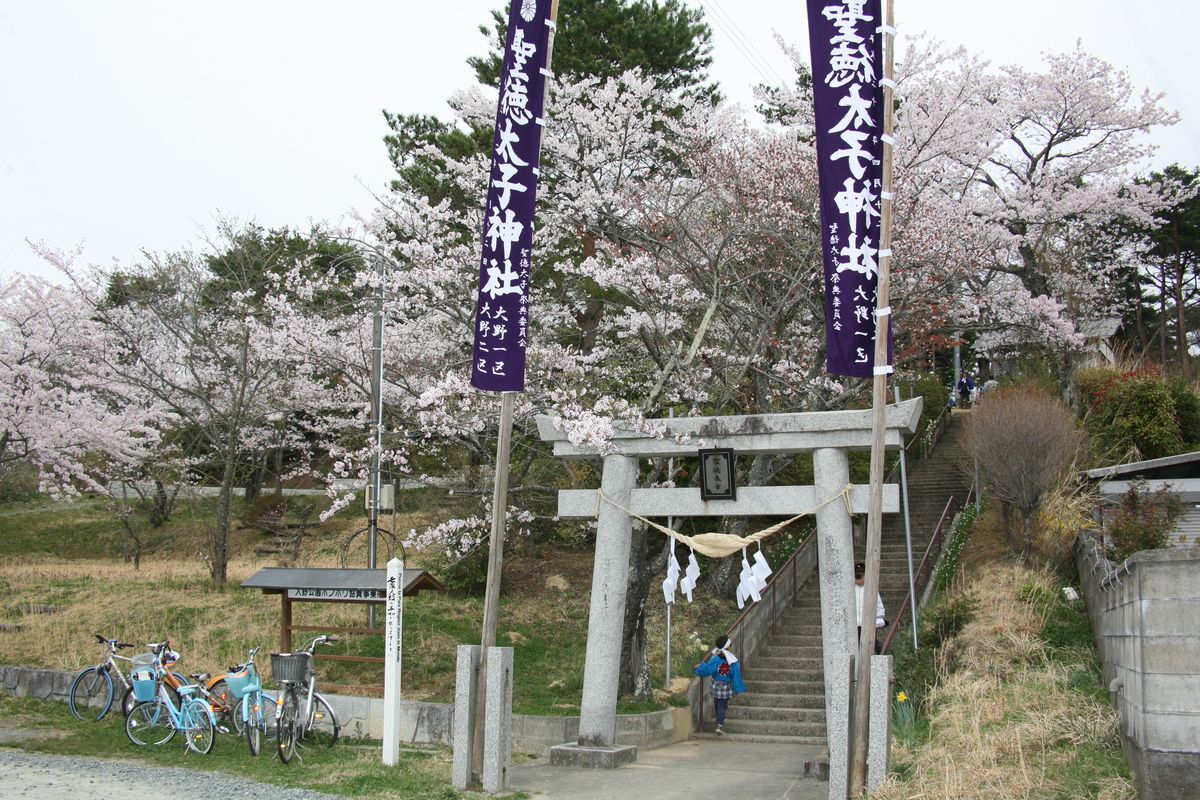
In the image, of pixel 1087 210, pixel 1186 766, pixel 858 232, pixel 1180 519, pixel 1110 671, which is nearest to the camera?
pixel 1186 766

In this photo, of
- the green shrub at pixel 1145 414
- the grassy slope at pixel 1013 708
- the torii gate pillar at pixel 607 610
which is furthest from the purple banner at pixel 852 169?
the green shrub at pixel 1145 414

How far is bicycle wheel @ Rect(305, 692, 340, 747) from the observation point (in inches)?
477

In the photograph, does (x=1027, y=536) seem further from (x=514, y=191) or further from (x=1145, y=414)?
(x=514, y=191)

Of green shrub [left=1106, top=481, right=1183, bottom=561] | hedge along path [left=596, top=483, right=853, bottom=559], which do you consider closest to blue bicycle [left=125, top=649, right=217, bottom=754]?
hedge along path [left=596, top=483, right=853, bottom=559]

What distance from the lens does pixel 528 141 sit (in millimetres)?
10914

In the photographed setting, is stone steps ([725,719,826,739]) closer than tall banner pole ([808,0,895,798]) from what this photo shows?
No

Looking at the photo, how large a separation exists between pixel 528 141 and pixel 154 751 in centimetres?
822

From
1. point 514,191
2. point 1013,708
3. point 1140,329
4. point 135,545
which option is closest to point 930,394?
point 1140,329

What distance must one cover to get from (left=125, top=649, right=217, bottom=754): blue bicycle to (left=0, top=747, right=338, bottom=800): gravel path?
2.76 ft

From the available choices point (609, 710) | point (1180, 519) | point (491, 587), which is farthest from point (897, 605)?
point (491, 587)

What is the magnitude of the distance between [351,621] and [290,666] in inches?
261

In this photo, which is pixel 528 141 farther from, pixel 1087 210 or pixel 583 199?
pixel 1087 210

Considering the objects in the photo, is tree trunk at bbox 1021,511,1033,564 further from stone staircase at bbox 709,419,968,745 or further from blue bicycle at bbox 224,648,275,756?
blue bicycle at bbox 224,648,275,756

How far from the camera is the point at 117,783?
9883 mm
